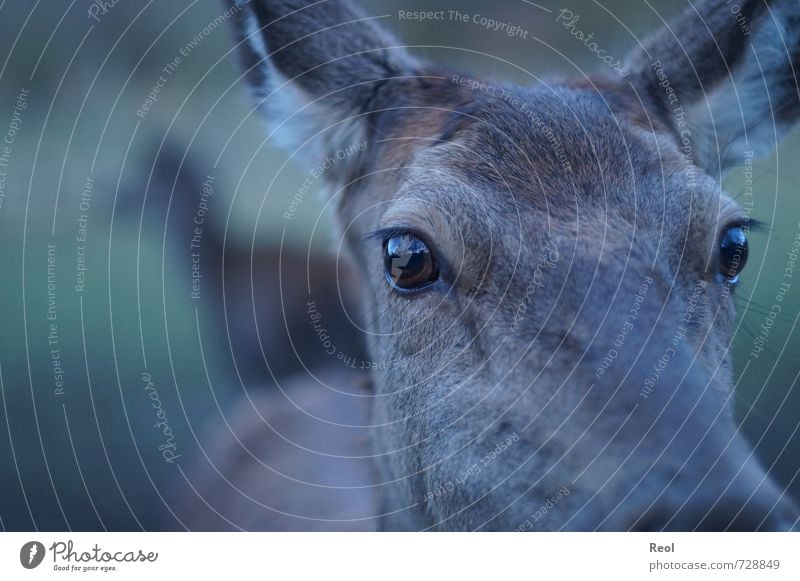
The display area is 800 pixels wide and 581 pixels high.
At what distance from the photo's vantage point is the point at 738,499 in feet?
6.46

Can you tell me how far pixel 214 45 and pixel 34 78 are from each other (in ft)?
2.44

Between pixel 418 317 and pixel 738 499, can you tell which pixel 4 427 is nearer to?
pixel 418 317

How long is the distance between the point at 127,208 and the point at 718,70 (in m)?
2.36

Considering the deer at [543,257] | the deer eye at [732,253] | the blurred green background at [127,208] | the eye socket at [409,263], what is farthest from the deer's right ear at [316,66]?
the deer eye at [732,253]

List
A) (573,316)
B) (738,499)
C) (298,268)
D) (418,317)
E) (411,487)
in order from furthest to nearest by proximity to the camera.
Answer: (298,268), (411,487), (418,317), (573,316), (738,499)

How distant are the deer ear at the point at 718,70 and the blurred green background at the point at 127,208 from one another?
20 centimetres

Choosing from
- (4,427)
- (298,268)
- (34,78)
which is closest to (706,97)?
(298,268)

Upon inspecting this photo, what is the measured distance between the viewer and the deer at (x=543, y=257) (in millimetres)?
2057

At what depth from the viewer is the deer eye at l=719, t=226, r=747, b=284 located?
2367mm

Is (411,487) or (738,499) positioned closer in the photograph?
(738,499)
